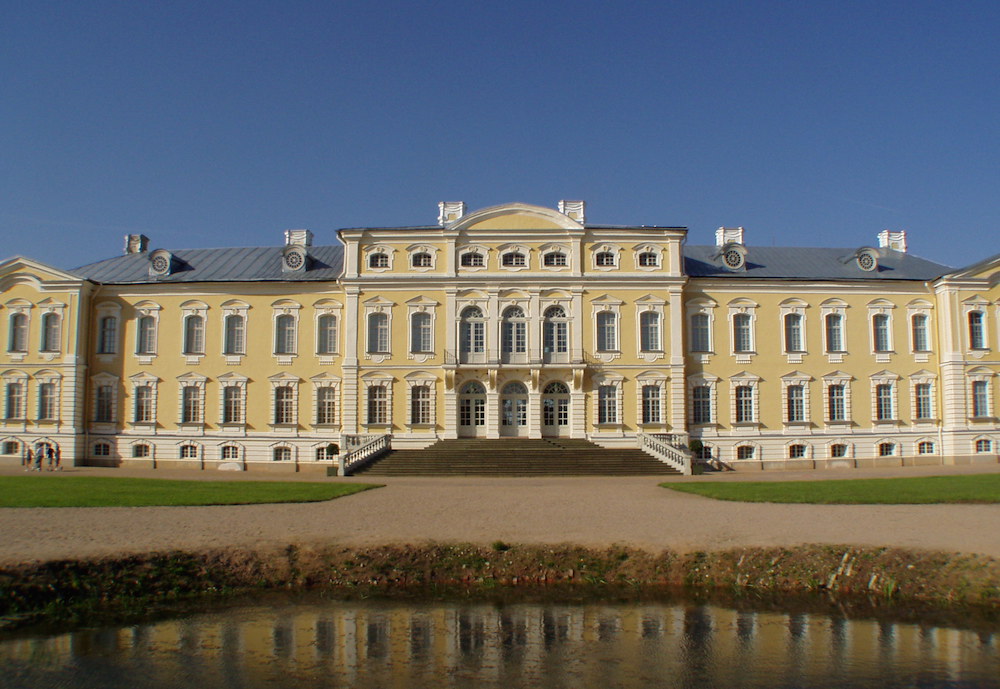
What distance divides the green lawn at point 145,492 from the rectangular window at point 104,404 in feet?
34.8

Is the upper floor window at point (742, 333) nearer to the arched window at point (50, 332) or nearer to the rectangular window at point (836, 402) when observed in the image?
the rectangular window at point (836, 402)

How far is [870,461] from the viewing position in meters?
34.1

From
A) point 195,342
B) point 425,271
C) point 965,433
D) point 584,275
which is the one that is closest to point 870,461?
point 965,433

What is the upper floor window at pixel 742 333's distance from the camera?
3472cm

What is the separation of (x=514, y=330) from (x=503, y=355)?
1.29 meters

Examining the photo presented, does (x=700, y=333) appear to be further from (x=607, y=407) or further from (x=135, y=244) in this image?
(x=135, y=244)

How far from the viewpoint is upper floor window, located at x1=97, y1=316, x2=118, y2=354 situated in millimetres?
35250

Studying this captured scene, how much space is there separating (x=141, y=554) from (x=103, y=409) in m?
26.8

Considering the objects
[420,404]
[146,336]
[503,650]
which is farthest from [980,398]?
[146,336]

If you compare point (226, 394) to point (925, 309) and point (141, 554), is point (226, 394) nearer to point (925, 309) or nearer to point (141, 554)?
point (141, 554)

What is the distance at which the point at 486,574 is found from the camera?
1173cm

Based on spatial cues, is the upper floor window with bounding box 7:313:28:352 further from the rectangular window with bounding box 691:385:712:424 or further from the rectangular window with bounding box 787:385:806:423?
the rectangular window with bounding box 787:385:806:423

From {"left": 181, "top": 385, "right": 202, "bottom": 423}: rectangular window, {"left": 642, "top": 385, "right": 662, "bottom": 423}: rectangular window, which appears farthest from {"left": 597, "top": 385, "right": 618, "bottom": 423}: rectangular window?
{"left": 181, "top": 385, "right": 202, "bottom": 423}: rectangular window

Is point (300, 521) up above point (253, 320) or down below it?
below
